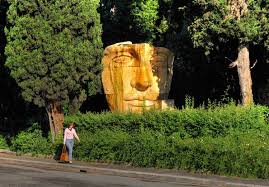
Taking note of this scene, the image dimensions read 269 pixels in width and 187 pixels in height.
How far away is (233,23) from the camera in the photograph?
23281 millimetres

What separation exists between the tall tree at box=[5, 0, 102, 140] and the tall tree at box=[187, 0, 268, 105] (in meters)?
5.61

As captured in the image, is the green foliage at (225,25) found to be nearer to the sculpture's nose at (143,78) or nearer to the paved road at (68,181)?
the sculpture's nose at (143,78)

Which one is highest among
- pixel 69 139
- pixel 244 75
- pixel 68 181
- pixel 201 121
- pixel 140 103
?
pixel 244 75

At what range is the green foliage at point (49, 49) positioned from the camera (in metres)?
25.5

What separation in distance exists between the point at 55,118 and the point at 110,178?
912cm

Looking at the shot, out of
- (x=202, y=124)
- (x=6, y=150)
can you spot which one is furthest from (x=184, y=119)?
(x=6, y=150)

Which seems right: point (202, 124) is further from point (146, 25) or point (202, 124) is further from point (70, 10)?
point (146, 25)

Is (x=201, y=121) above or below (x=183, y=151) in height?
above

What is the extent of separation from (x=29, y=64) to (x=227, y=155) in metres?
11.5

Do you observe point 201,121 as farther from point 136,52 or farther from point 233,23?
point 136,52

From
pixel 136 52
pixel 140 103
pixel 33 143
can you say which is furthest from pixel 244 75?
pixel 33 143

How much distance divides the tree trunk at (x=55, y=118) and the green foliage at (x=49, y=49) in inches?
24.1

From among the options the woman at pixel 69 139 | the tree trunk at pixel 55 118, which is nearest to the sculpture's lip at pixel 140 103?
the tree trunk at pixel 55 118

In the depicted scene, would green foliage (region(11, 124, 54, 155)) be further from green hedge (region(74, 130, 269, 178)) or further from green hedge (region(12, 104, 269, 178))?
green hedge (region(74, 130, 269, 178))
